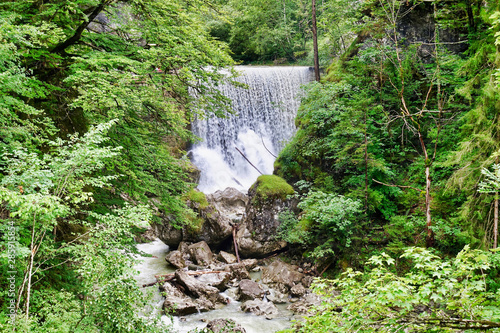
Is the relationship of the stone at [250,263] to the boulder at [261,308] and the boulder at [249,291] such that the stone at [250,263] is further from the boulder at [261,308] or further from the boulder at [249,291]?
the boulder at [261,308]

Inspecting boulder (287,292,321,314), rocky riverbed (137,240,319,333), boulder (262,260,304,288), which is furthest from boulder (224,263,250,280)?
boulder (287,292,321,314)

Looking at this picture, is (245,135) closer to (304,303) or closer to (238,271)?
(238,271)

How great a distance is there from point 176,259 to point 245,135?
8754mm

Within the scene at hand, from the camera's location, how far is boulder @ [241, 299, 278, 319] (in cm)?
774

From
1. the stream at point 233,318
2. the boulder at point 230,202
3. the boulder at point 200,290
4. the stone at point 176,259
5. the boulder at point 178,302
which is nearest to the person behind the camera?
the stream at point 233,318

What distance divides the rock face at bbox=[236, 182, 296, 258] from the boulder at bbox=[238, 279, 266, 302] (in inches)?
70.7

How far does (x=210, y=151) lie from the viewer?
16.7 m

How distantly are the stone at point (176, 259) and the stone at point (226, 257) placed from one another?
129 cm

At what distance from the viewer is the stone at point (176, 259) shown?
10.3 meters

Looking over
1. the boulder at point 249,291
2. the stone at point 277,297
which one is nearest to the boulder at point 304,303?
the stone at point 277,297

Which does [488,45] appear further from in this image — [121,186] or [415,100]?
[121,186]

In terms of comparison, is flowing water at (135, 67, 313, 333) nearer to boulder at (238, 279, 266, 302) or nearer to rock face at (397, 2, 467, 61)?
rock face at (397, 2, 467, 61)

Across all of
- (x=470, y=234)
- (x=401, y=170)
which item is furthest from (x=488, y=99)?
(x=401, y=170)

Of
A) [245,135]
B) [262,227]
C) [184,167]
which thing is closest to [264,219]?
[262,227]
